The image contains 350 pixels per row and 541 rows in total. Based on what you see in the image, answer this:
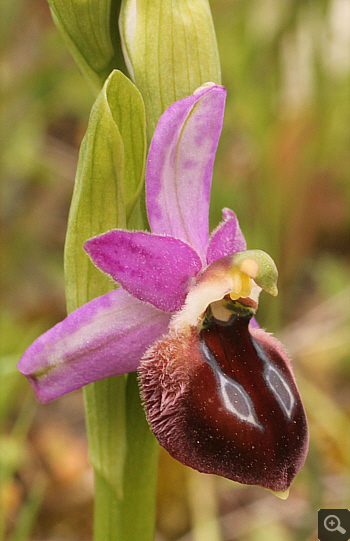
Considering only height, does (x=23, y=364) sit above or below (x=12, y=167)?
above

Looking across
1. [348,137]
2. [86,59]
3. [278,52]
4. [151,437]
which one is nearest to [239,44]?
[278,52]

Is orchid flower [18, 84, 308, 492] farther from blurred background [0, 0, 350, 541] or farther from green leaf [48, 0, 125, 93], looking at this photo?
blurred background [0, 0, 350, 541]

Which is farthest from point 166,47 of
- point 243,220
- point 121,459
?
point 243,220

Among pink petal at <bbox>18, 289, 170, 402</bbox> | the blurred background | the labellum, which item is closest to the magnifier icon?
the blurred background

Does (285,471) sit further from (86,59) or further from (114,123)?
(86,59)

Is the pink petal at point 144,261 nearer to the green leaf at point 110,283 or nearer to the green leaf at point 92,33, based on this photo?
the green leaf at point 110,283
